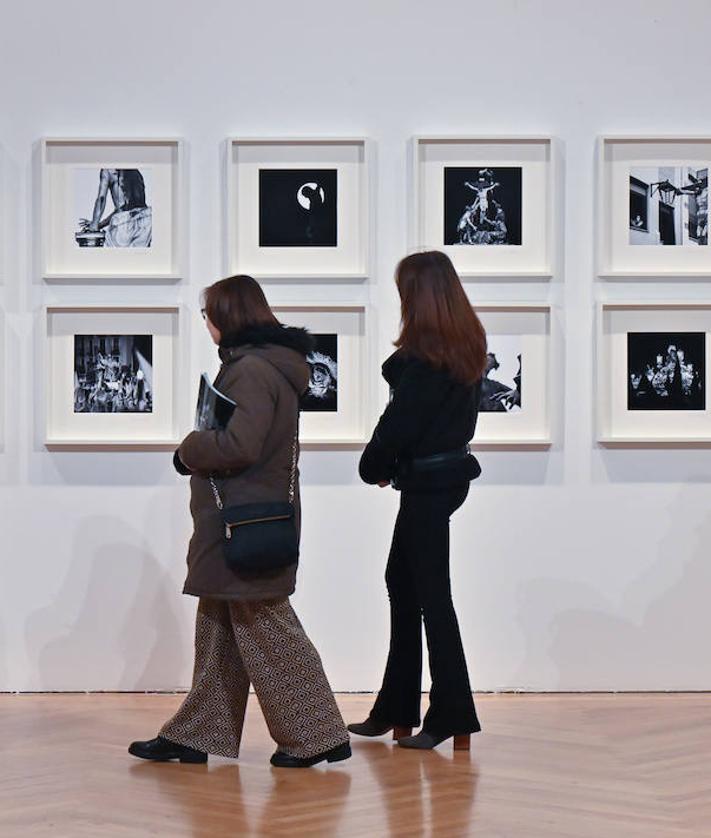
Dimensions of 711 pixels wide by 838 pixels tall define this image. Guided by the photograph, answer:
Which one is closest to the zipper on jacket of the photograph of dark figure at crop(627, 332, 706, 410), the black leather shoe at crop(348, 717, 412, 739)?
the black leather shoe at crop(348, 717, 412, 739)

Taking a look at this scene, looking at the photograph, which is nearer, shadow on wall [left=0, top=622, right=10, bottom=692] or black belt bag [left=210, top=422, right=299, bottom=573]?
black belt bag [left=210, top=422, right=299, bottom=573]

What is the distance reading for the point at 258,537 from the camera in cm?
409

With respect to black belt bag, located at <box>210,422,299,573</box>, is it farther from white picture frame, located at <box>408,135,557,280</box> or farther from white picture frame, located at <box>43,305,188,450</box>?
white picture frame, located at <box>408,135,557,280</box>

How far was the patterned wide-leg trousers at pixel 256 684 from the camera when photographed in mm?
4164

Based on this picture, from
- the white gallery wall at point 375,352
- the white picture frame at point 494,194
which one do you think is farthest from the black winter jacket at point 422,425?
the white picture frame at point 494,194

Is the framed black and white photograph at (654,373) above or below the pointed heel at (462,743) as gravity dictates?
Result: above

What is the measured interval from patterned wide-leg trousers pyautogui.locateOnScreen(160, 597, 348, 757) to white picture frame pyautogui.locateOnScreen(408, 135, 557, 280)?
176cm

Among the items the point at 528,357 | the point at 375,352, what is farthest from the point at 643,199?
the point at 375,352

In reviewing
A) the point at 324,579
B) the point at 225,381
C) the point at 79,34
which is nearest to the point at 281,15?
the point at 79,34

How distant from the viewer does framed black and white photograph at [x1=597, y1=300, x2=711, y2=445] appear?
5.32 meters

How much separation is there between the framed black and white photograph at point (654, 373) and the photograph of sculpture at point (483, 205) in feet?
1.69

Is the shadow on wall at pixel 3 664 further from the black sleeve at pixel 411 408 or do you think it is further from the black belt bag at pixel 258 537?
the black sleeve at pixel 411 408

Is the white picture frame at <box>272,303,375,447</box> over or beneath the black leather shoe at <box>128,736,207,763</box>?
over

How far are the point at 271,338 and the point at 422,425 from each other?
560mm
